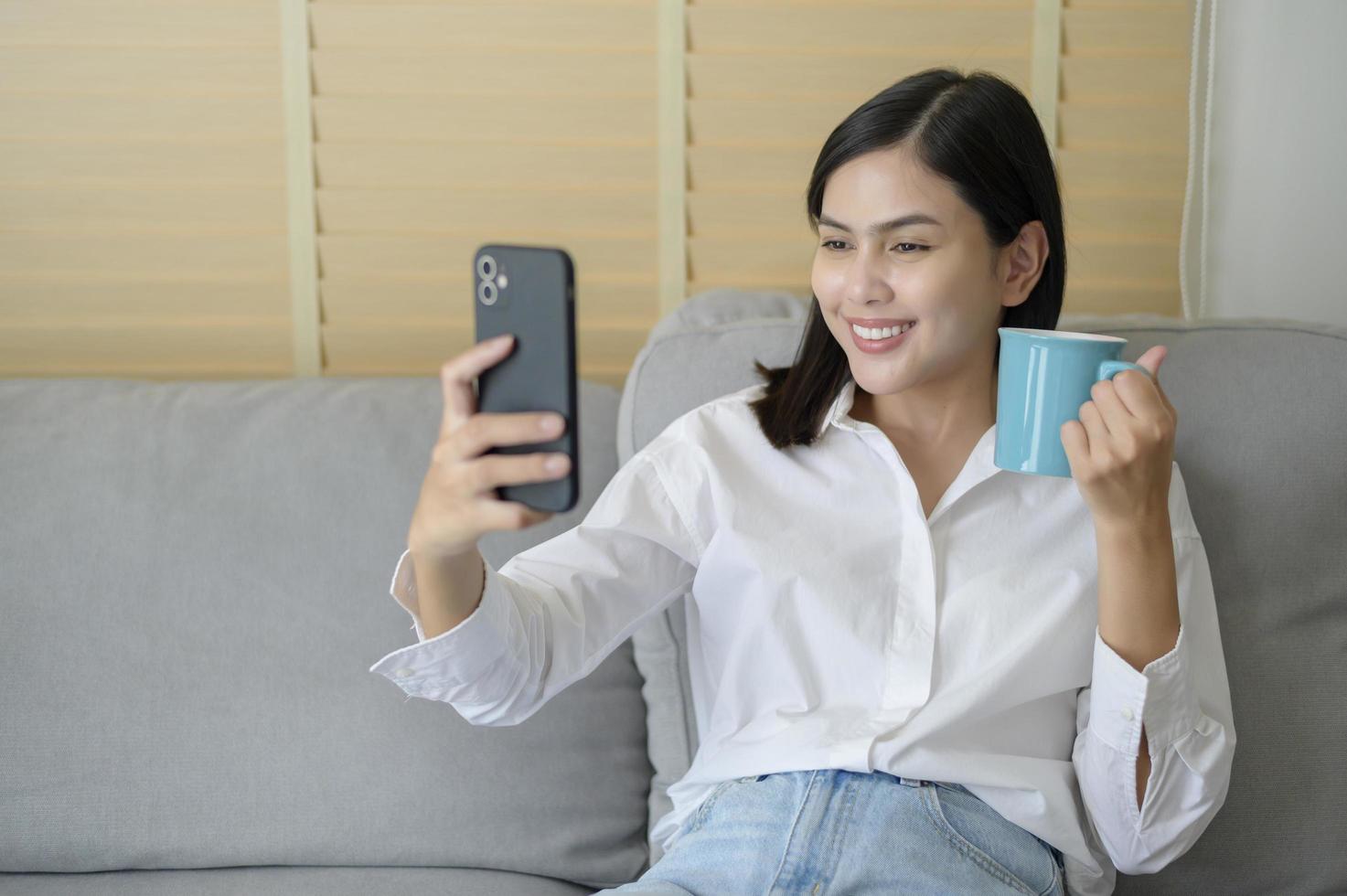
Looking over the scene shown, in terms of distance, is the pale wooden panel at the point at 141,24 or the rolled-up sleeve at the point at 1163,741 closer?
the rolled-up sleeve at the point at 1163,741

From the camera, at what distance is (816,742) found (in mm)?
1172

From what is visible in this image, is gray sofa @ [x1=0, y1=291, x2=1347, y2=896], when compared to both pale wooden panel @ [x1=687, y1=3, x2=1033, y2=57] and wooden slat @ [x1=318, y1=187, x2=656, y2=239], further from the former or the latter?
pale wooden panel @ [x1=687, y1=3, x2=1033, y2=57]

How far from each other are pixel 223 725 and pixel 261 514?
0.24 m

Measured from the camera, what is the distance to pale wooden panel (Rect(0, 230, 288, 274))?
178 centimetres

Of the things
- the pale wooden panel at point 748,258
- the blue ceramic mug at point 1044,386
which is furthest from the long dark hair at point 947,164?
the pale wooden panel at point 748,258

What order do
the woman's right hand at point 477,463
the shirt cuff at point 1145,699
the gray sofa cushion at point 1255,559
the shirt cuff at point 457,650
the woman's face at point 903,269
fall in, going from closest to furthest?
the woman's right hand at point 477,463
the shirt cuff at point 457,650
the shirt cuff at point 1145,699
the woman's face at point 903,269
the gray sofa cushion at point 1255,559

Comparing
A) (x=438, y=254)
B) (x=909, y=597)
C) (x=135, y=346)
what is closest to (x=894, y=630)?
(x=909, y=597)

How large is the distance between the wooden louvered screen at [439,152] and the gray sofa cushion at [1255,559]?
1.24 feet

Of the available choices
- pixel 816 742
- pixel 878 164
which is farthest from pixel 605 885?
pixel 878 164

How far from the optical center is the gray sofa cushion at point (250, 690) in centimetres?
136

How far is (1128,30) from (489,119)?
3.05ft

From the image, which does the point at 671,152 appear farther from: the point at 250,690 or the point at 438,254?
the point at 250,690

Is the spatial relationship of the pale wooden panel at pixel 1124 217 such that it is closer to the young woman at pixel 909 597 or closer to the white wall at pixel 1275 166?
the white wall at pixel 1275 166

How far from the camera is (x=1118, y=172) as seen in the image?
1808 millimetres
